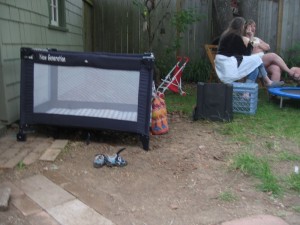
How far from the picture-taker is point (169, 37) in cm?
895

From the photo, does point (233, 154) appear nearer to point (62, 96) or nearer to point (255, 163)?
point (255, 163)

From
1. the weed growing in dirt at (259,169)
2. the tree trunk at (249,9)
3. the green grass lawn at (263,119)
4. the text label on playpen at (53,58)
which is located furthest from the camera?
the tree trunk at (249,9)

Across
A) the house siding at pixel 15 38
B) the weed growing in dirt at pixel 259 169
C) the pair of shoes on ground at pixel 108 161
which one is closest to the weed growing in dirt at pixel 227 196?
the weed growing in dirt at pixel 259 169

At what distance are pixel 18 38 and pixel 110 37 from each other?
4942 millimetres

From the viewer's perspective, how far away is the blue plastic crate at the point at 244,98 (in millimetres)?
5410

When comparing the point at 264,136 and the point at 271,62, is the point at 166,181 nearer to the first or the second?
the point at 264,136

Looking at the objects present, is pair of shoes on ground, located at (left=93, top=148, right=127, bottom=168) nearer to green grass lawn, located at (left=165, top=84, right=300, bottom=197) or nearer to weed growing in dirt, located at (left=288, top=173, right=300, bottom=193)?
green grass lawn, located at (left=165, top=84, right=300, bottom=197)

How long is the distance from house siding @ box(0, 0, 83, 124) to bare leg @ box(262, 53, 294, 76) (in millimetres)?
3637

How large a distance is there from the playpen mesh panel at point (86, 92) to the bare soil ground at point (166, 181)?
35cm

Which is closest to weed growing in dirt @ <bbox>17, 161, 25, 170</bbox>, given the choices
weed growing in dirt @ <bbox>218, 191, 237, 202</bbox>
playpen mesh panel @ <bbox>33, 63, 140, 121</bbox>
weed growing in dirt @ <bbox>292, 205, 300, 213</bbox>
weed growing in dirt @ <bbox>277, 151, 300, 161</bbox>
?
playpen mesh panel @ <bbox>33, 63, 140, 121</bbox>

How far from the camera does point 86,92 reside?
3979 mm

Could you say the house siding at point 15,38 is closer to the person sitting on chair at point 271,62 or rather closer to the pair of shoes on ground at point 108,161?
the pair of shoes on ground at point 108,161

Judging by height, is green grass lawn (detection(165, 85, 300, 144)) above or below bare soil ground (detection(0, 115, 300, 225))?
above

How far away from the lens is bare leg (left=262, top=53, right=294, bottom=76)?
6617mm
